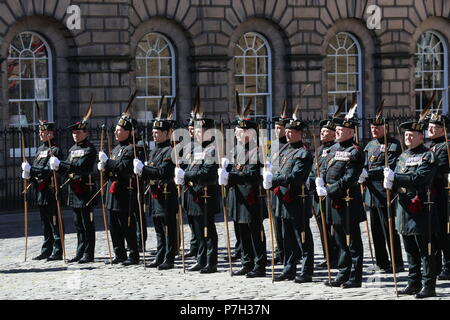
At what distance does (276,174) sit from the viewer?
13.6 meters

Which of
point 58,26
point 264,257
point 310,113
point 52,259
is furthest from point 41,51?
point 264,257

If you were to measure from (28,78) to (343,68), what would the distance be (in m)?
8.41

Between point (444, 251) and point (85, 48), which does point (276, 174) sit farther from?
point (85, 48)

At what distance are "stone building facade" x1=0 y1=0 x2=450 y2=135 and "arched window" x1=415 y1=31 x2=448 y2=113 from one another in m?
0.03

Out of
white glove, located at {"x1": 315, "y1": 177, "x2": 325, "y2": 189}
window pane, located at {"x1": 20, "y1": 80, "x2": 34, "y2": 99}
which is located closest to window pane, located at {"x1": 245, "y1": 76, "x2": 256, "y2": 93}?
window pane, located at {"x1": 20, "y1": 80, "x2": 34, "y2": 99}

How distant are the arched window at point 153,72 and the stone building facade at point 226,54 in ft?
0.09

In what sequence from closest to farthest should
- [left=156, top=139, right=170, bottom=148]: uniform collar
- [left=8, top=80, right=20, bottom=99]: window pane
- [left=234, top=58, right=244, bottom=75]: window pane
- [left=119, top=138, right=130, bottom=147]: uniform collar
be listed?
[left=156, top=139, right=170, bottom=148]: uniform collar < [left=119, top=138, right=130, bottom=147]: uniform collar < [left=8, top=80, right=20, bottom=99]: window pane < [left=234, top=58, right=244, bottom=75]: window pane

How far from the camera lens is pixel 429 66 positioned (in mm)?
30344

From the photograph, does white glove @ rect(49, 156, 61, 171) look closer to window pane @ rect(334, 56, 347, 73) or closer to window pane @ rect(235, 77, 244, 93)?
window pane @ rect(235, 77, 244, 93)

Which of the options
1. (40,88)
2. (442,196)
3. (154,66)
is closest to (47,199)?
(442,196)

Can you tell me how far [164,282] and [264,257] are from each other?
1262mm

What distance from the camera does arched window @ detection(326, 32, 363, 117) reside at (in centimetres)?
2889

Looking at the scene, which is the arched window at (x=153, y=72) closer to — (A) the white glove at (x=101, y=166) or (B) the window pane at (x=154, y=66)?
(B) the window pane at (x=154, y=66)

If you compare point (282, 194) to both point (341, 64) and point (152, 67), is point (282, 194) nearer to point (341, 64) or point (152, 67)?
point (152, 67)
